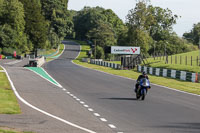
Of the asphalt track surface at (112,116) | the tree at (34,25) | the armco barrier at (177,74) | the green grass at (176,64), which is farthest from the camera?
the tree at (34,25)

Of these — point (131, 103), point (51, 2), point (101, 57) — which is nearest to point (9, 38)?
point (101, 57)

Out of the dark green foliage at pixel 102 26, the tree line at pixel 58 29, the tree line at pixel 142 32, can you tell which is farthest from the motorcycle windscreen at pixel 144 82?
the dark green foliage at pixel 102 26

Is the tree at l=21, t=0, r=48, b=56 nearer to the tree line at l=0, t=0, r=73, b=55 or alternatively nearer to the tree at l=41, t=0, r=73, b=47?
the tree line at l=0, t=0, r=73, b=55

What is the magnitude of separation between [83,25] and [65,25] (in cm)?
4994

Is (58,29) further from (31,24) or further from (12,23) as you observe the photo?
(12,23)

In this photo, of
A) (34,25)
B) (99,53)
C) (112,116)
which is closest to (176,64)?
(112,116)

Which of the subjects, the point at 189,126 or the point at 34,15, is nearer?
the point at 189,126

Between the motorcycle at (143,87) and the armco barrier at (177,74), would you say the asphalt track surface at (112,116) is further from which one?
the armco barrier at (177,74)

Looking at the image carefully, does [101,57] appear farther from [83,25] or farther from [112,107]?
[112,107]

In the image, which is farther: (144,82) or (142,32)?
(142,32)

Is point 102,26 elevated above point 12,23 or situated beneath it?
elevated above

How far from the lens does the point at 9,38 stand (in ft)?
342

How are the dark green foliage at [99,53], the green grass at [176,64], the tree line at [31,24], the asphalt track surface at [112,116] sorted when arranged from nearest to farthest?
1. the asphalt track surface at [112,116]
2. the green grass at [176,64]
3. the tree line at [31,24]
4. the dark green foliage at [99,53]

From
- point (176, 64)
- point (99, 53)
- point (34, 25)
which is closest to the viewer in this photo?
point (176, 64)
